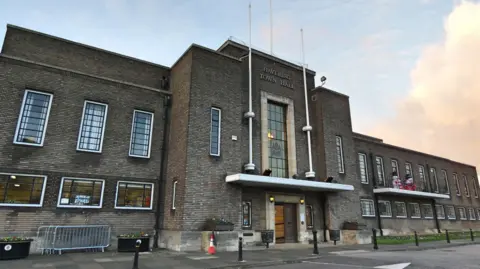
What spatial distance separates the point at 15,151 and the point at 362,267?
13222mm

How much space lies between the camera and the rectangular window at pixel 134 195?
44.1 feet

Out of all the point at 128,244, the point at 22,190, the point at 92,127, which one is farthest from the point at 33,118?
the point at 128,244

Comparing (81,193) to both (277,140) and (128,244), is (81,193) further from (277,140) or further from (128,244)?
(277,140)

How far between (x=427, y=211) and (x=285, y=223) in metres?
18.8

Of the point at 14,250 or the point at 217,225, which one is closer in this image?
the point at 14,250

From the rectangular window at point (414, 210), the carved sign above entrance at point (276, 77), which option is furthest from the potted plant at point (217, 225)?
the rectangular window at point (414, 210)

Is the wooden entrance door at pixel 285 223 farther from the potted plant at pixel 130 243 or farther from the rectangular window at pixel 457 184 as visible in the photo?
the rectangular window at pixel 457 184

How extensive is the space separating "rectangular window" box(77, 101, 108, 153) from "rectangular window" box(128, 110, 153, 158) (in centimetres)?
137

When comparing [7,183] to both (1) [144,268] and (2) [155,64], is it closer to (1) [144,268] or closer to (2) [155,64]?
(1) [144,268]

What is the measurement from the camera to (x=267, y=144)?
54.9 ft

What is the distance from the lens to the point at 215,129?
14.6 m

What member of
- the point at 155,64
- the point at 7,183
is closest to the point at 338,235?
the point at 155,64

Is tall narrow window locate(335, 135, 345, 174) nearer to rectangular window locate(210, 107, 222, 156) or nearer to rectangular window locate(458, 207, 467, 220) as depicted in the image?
rectangular window locate(210, 107, 222, 156)

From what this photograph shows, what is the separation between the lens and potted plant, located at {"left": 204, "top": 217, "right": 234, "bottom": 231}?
12.5 meters
